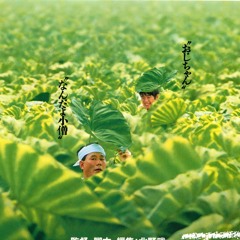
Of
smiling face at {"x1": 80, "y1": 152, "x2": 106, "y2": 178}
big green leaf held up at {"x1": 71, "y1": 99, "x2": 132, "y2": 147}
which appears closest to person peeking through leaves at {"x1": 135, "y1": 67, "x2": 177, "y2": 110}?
big green leaf held up at {"x1": 71, "y1": 99, "x2": 132, "y2": 147}

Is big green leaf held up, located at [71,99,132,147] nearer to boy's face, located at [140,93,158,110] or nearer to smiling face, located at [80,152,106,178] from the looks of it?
smiling face, located at [80,152,106,178]

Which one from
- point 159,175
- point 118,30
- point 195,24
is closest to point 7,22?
point 118,30

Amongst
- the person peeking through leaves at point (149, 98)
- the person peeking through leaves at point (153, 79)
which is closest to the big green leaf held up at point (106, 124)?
the person peeking through leaves at point (153, 79)

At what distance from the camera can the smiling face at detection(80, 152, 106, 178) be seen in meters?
3.21

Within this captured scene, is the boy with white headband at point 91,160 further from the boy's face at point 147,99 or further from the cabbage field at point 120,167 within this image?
the boy's face at point 147,99

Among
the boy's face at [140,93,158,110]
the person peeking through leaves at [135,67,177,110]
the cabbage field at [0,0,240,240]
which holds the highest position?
the person peeking through leaves at [135,67,177,110]

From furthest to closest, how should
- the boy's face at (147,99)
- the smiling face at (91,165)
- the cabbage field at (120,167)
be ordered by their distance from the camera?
the boy's face at (147,99), the smiling face at (91,165), the cabbage field at (120,167)

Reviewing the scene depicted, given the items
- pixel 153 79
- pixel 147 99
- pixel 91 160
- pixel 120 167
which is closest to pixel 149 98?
pixel 147 99

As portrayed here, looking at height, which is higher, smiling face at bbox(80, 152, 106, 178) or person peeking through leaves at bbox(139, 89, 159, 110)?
person peeking through leaves at bbox(139, 89, 159, 110)

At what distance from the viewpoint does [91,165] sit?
3.23 m

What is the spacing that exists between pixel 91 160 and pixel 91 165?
0.07 ft

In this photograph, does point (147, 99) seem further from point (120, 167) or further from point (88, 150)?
point (120, 167)

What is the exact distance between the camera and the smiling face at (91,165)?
3209 millimetres

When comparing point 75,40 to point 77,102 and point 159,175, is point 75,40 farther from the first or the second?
point 159,175
